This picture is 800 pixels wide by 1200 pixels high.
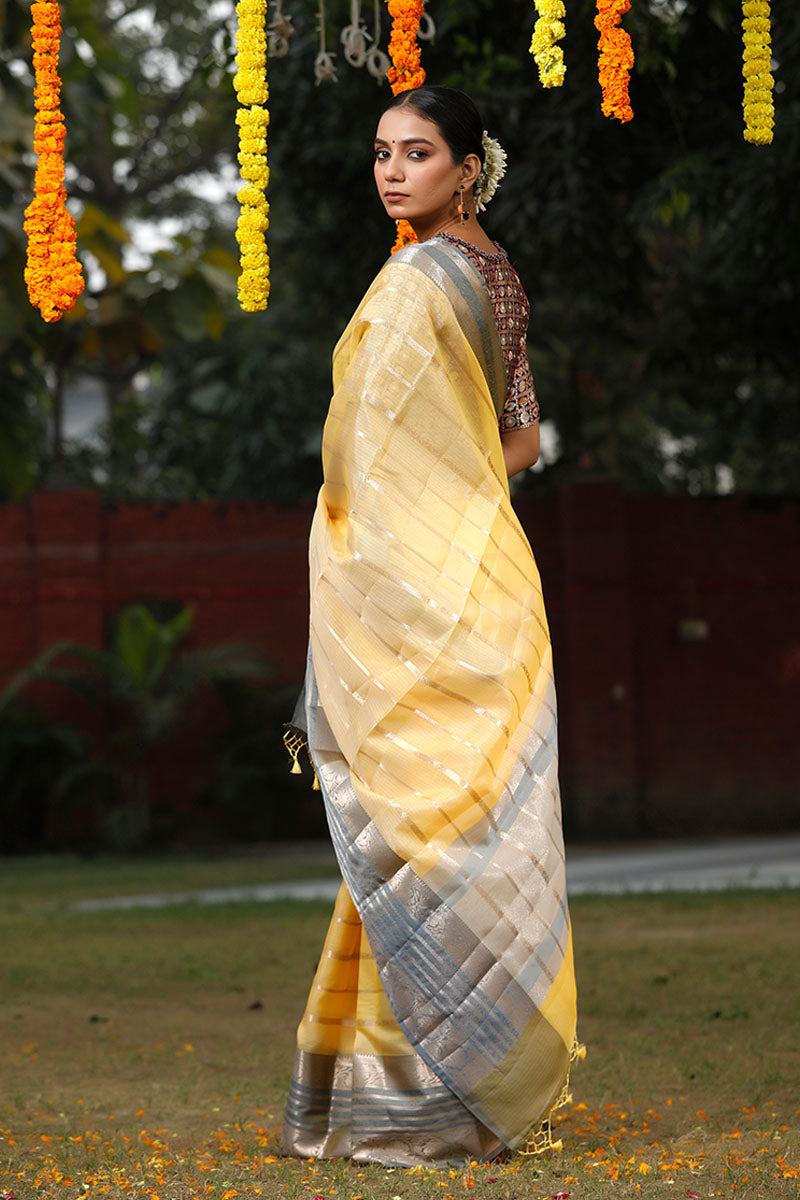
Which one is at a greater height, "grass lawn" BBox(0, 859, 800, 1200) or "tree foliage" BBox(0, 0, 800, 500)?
"tree foliage" BBox(0, 0, 800, 500)

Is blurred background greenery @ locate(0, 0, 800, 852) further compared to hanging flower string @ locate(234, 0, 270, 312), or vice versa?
blurred background greenery @ locate(0, 0, 800, 852)

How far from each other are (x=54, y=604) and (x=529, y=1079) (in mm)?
9739

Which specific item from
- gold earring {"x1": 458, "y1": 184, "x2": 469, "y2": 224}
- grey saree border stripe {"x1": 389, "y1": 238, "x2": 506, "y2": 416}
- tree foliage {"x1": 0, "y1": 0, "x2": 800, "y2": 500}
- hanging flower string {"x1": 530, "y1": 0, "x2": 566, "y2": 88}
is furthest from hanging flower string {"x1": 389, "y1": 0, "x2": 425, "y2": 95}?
tree foliage {"x1": 0, "y1": 0, "x2": 800, "y2": 500}

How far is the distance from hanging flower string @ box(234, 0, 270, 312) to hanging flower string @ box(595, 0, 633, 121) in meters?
0.88

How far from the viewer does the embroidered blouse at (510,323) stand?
3.75m

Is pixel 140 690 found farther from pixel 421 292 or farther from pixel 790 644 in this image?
pixel 421 292

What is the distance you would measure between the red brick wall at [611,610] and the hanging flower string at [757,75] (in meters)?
8.80

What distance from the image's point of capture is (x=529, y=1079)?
3.47 m

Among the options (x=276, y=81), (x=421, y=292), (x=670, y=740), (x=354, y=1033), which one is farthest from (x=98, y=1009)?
(x=670, y=740)

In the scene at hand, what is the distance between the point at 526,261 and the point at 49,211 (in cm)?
740

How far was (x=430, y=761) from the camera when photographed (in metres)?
3.49

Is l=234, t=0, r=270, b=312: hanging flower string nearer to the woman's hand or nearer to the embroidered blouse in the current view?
the embroidered blouse

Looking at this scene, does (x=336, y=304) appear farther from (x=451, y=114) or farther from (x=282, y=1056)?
(x=451, y=114)

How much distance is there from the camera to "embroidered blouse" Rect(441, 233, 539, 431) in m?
3.75
